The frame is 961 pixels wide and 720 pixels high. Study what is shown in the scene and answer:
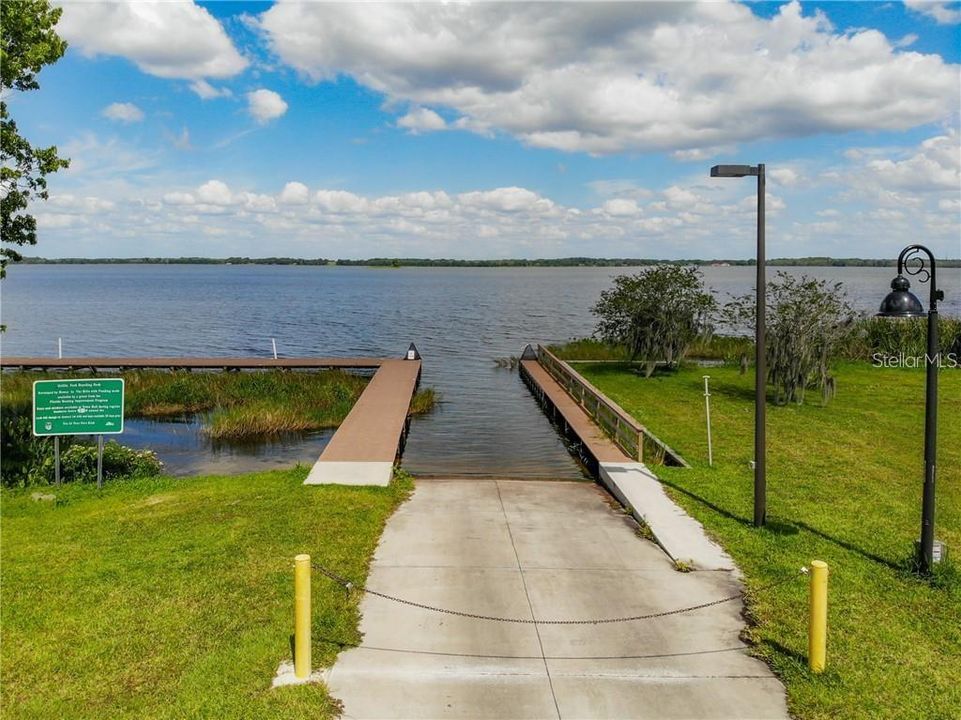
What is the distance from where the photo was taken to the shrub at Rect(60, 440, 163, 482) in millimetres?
13953

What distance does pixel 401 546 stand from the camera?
982 centimetres

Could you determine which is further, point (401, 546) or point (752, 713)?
point (401, 546)

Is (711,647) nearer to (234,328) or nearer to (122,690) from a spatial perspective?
(122,690)

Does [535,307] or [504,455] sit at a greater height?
[535,307]

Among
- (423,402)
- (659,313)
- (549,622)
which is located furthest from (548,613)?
(659,313)

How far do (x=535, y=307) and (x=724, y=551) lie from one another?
276ft

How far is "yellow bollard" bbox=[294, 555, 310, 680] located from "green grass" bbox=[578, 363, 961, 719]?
4.12 metres

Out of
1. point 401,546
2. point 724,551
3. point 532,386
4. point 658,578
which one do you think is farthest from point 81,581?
point 532,386

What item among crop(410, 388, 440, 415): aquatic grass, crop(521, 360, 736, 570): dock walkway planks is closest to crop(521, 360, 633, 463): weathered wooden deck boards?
crop(521, 360, 736, 570): dock walkway planks

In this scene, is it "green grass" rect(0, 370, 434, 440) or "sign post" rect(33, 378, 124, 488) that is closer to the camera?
"sign post" rect(33, 378, 124, 488)

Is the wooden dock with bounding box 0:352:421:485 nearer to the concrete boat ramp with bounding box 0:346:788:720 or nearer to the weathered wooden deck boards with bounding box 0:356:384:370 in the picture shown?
the weathered wooden deck boards with bounding box 0:356:384:370

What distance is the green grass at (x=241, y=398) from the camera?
22.4 metres

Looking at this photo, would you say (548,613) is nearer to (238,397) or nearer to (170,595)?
(170,595)

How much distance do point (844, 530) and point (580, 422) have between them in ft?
32.6
